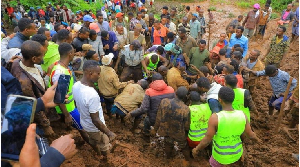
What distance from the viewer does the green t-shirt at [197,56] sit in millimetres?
6086

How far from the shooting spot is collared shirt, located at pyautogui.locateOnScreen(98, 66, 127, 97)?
16.3 feet

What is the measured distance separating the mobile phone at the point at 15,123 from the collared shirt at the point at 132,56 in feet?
15.0

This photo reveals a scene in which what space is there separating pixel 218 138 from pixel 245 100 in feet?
3.22

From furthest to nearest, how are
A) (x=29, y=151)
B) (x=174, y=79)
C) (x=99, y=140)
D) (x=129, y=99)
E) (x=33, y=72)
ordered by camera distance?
1. (x=174, y=79)
2. (x=129, y=99)
3. (x=99, y=140)
4. (x=33, y=72)
5. (x=29, y=151)

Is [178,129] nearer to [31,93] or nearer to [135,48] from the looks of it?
[31,93]

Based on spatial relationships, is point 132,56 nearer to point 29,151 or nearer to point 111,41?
point 111,41

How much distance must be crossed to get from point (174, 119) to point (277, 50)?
14.8 ft

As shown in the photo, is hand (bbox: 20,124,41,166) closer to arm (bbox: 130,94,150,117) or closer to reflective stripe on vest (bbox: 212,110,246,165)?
reflective stripe on vest (bbox: 212,110,246,165)

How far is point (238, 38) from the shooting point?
22.3 feet

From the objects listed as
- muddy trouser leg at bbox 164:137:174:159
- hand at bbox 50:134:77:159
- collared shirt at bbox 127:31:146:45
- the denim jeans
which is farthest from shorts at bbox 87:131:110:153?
collared shirt at bbox 127:31:146:45

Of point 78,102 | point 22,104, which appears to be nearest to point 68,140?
point 22,104

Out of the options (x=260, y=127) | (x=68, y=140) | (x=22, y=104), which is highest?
(x=22, y=104)

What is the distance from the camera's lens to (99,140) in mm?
3684

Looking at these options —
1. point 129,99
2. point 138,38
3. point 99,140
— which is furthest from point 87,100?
point 138,38
